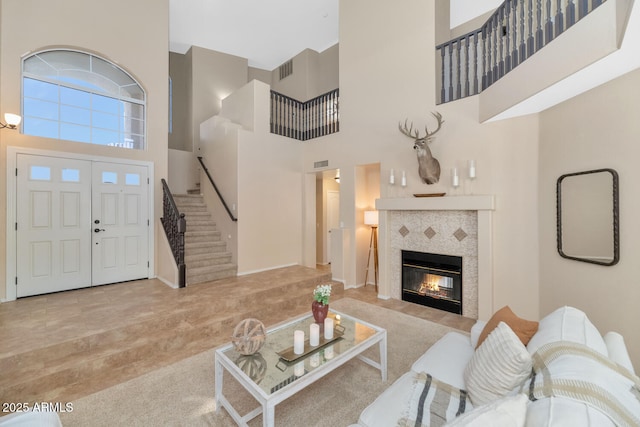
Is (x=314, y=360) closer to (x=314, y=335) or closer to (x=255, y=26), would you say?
(x=314, y=335)

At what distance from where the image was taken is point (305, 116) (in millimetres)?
6695

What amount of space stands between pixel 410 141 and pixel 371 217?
1709 mm

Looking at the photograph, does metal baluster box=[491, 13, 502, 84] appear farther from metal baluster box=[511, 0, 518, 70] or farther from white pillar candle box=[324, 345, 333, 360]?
white pillar candle box=[324, 345, 333, 360]

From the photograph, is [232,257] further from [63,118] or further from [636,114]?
[636,114]

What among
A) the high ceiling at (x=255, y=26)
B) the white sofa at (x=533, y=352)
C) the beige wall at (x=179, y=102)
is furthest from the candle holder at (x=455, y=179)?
the beige wall at (x=179, y=102)

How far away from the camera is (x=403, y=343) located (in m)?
3.34

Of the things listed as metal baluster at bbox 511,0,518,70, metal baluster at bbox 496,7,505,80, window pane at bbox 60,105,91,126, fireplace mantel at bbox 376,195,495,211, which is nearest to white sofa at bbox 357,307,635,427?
fireplace mantel at bbox 376,195,495,211

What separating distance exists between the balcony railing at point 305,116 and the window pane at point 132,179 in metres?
2.90

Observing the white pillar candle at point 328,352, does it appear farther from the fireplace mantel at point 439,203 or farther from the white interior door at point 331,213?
the white interior door at point 331,213

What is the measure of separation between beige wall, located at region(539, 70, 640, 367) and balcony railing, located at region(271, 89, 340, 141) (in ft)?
12.6

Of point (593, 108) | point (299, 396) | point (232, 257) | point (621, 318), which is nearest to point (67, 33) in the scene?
point (232, 257)

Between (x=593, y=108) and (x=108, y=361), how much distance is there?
5.76 metres

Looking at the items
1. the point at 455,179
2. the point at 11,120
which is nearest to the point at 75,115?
the point at 11,120

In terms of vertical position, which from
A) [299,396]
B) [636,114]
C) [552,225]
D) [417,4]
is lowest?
[299,396]
